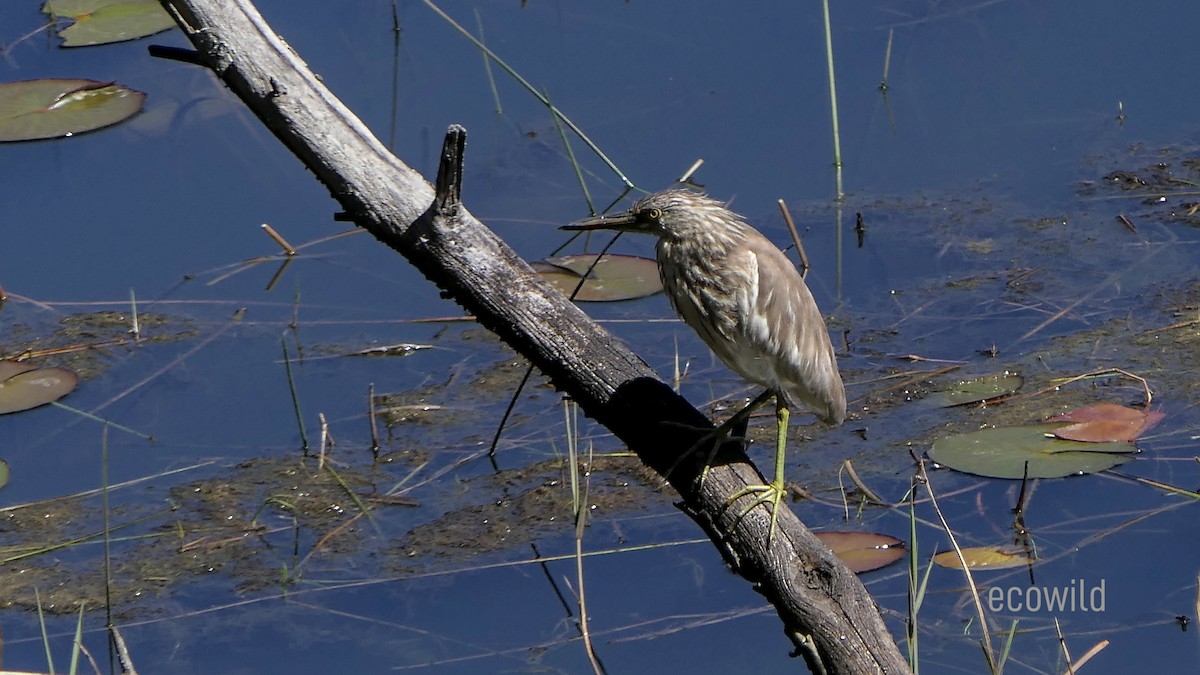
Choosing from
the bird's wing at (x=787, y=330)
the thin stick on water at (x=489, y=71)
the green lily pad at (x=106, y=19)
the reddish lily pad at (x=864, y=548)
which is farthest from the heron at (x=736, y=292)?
the green lily pad at (x=106, y=19)

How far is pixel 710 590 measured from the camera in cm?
410

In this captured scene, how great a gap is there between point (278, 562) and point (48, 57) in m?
3.30

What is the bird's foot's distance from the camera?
9.10 feet

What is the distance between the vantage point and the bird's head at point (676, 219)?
3.52 meters

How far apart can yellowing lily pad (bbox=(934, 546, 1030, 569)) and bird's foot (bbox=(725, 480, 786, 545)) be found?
4.28 ft

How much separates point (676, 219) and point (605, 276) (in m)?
1.60

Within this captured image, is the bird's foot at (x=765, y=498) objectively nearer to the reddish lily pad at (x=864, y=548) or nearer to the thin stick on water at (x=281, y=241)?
the reddish lily pad at (x=864, y=548)

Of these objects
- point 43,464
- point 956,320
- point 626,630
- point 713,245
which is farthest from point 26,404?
point 956,320

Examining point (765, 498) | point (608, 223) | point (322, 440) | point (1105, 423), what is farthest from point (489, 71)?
point (765, 498)

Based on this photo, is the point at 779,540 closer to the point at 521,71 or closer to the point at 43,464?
the point at 43,464

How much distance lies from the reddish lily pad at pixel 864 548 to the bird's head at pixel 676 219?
3.19ft

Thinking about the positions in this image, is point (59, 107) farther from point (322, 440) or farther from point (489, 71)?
point (322, 440)
